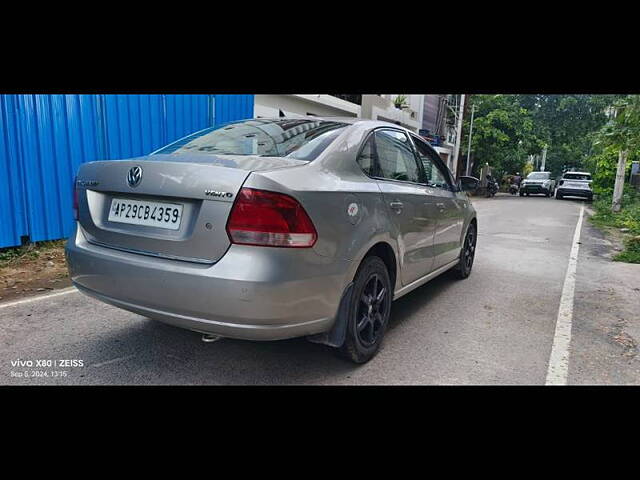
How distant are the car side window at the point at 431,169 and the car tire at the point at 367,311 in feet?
4.56

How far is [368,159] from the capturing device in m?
3.16

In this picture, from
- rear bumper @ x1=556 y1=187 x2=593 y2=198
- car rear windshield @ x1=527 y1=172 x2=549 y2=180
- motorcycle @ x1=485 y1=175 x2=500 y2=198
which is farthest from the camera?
car rear windshield @ x1=527 y1=172 x2=549 y2=180

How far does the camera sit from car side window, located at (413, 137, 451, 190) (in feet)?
13.6

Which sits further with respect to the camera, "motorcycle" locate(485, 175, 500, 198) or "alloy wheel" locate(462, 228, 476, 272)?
"motorcycle" locate(485, 175, 500, 198)

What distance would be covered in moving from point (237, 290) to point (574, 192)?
1033 inches

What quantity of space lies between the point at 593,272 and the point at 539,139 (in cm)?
2546

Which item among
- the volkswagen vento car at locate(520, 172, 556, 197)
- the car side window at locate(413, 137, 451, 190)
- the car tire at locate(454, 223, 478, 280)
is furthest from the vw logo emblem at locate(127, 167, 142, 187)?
the volkswagen vento car at locate(520, 172, 556, 197)

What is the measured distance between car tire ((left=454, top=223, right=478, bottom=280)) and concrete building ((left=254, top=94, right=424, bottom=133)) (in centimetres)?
601

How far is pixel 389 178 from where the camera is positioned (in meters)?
3.36

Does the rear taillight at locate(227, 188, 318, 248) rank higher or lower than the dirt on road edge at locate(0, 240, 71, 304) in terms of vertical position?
higher

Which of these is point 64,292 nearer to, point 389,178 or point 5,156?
point 5,156

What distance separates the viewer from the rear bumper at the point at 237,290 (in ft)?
7.39

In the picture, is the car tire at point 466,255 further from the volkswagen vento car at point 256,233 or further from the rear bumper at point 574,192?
the rear bumper at point 574,192

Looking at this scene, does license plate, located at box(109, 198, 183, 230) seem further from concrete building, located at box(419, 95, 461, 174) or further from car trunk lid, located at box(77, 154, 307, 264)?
concrete building, located at box(419, 95, 461, 174)
